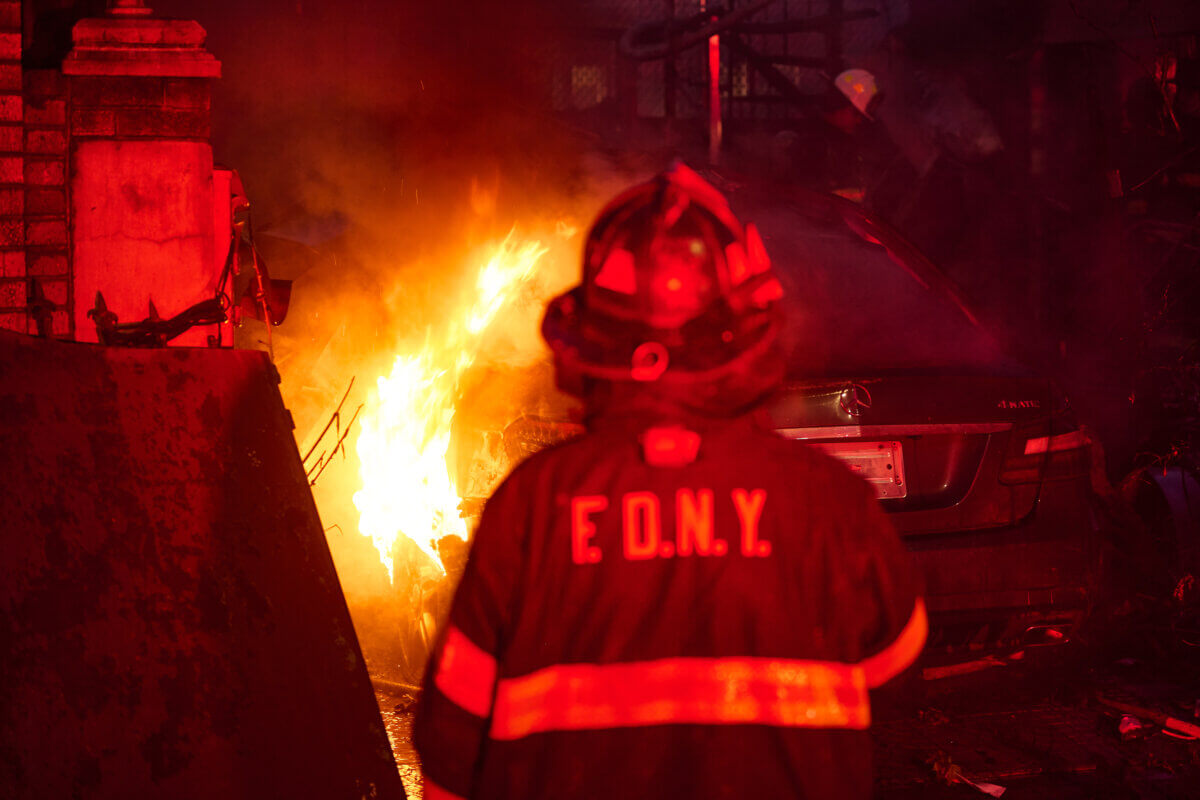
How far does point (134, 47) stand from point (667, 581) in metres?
3.90

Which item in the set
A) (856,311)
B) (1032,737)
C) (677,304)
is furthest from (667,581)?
(1032,737)

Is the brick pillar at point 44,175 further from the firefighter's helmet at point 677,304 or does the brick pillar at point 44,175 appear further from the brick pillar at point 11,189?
the firefighter's helmet at point 677,304

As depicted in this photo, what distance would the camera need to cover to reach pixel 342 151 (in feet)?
34.2

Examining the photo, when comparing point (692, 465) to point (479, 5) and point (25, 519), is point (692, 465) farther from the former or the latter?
point (479, 5)

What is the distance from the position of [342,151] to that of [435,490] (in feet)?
20.8

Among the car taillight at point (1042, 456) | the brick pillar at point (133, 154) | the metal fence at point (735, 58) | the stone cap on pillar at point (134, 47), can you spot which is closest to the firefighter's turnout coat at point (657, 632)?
the car taillight at point (1042, 456)

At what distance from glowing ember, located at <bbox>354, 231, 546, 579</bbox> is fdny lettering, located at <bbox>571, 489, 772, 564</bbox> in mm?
3052

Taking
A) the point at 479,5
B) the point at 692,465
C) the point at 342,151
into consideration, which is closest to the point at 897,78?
the point at 479,5

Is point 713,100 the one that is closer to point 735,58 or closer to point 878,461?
point 735,58

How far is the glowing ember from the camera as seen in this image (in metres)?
4.87

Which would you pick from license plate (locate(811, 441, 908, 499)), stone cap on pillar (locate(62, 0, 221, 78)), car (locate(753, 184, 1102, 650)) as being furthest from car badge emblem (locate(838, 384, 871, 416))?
stone cap on pillar (locate(62, 0, 221, 78))

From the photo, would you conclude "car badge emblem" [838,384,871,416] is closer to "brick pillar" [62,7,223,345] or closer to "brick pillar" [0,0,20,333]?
"brick pillar" [62,7,223,345]

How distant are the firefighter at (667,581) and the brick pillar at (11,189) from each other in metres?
3.59

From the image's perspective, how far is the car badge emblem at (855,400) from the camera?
13.2 ft
